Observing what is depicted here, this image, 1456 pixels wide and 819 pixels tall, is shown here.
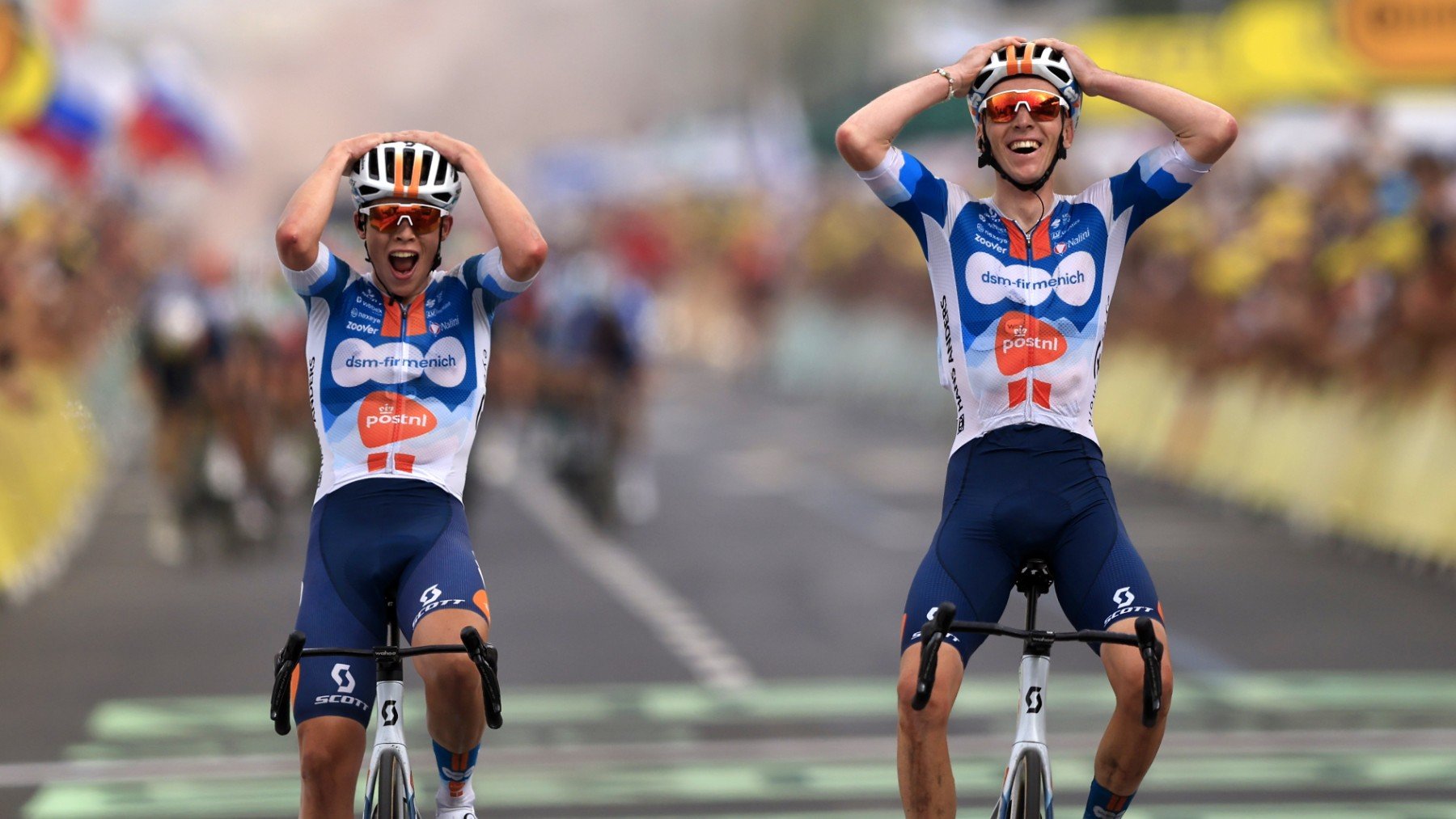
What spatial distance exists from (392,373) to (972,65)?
1.87 m

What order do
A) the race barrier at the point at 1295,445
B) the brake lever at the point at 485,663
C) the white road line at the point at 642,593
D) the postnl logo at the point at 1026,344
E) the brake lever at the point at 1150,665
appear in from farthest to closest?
the race barrier at the point at 1295,445
the white road line at the point at 642,593
the postnl logo at the point at 1026,344
the brake lever at the point at 485,663
the brake lever at the point at 1150,665

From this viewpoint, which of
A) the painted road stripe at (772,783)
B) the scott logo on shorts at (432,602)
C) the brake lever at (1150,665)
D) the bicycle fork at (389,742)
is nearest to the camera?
the brake lever at (1150,665)

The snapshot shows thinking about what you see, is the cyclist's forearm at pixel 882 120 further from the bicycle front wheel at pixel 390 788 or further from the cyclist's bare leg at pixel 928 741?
the bicycle front wheel at pixel 390 788

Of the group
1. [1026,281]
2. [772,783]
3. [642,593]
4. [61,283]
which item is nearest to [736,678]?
[772,783]

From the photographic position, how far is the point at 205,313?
60.9 feet

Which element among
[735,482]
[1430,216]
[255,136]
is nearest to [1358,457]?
[1430,216]

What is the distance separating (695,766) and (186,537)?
30.1 feet

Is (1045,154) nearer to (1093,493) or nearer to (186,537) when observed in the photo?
(1093,493)

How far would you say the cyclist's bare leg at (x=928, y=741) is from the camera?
6738 mm

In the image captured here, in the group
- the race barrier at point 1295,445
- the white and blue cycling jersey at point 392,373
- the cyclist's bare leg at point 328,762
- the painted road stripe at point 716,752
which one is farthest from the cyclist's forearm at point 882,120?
the race barrier at point 1295,445

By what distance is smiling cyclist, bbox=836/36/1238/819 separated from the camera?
6891 mm

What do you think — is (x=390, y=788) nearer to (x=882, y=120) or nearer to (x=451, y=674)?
(x=451, y=674)

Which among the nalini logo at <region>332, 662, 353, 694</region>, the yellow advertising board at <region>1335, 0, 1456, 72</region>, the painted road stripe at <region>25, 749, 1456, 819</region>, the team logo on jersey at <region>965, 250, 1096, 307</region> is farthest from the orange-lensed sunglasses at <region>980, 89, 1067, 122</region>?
the yellow advertising board at <region>1335, 0, 1456, 72</region>

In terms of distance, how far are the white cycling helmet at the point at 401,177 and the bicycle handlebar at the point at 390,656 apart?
1.29 metres
